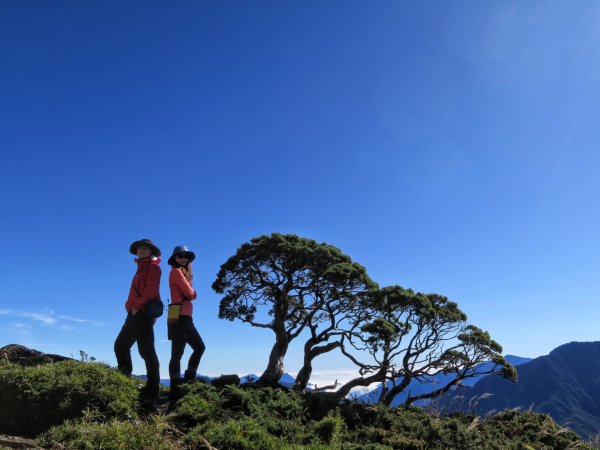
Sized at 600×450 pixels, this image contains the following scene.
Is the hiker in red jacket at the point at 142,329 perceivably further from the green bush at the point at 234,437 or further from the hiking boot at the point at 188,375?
the green bush at the point at 234,437

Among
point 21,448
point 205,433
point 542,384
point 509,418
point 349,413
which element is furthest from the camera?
point 542,384

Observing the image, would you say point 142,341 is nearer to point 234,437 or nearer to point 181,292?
point 181,292

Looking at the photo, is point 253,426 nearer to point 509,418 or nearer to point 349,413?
point 349,413

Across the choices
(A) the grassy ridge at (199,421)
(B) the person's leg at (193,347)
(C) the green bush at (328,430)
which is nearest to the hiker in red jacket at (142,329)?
(A) the grassy ridge at (199,421)

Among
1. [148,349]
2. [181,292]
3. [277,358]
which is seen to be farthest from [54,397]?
[277,358]

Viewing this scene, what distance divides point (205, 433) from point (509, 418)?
30.5ft

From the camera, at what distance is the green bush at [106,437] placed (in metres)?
4.78

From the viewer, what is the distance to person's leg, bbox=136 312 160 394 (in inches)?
294

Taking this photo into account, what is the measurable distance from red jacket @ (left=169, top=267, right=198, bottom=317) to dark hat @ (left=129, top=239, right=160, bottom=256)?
1.55 ft

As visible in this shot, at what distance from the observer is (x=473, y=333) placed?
1817 centimetres

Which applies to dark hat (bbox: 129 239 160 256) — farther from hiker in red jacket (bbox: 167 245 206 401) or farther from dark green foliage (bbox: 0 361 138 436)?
dark green foliage (bbox: 0 361 138 436)

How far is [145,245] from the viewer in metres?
7.89

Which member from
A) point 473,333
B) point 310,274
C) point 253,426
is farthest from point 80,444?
point 473,333

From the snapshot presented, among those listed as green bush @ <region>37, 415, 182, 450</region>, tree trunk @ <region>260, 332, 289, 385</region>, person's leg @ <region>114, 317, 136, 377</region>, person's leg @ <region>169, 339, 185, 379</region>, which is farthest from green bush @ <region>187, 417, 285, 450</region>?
tree trunk @ <region>260, 332, 289, 385</region>
